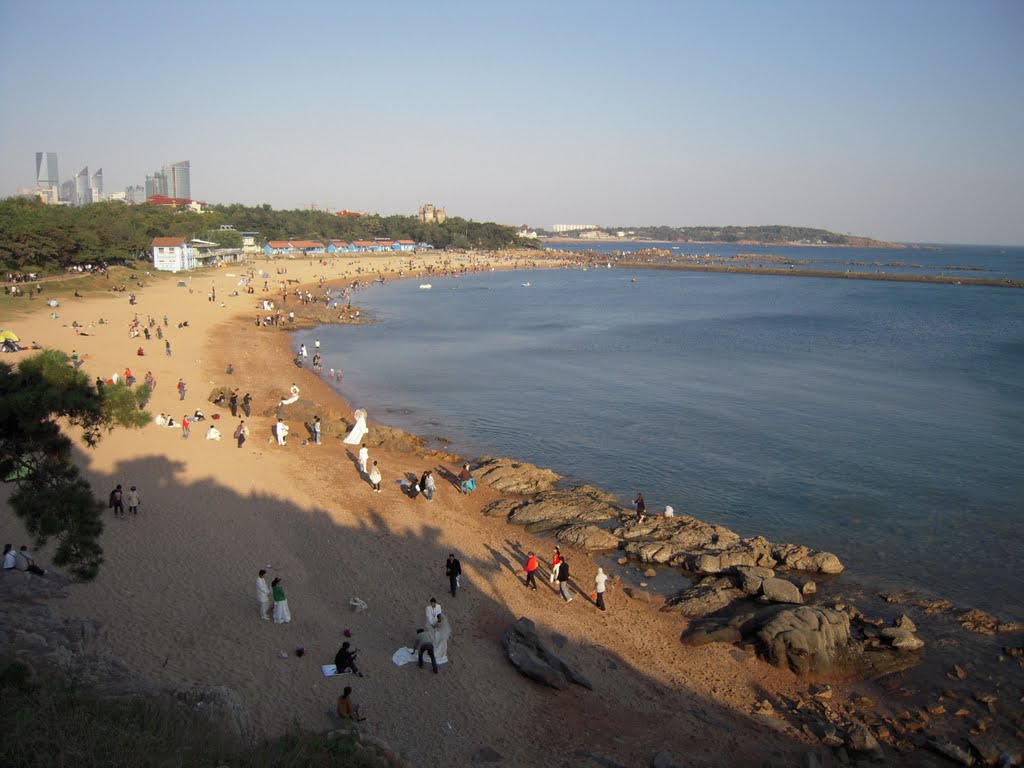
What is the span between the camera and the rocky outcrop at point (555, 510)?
58.3ft

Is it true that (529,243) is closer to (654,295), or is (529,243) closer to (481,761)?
(654,295)

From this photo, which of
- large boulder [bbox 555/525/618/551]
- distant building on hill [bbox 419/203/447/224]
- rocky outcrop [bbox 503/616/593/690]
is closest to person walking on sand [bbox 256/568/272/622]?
rocky outcrop [bbox 503/616/593/690]

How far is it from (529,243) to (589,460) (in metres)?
157

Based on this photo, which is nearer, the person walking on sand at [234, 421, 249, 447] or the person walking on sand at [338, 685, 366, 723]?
the person walking on sand at [338, 685, 366, 723]

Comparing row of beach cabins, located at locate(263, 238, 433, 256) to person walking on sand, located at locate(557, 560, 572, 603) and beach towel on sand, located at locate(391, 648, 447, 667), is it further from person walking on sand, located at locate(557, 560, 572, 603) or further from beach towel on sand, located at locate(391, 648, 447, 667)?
beach towel on sand, located at locate(391, 648, 447, 667)

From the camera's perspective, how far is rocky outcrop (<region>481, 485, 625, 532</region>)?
1778 centimetres

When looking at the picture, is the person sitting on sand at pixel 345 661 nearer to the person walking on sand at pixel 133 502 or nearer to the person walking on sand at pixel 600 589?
the person walking on sand at pixel 600 589

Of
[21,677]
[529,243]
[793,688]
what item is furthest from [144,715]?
[529,243]

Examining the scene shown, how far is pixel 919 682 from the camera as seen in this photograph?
11.9m

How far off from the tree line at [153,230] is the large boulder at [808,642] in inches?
2217

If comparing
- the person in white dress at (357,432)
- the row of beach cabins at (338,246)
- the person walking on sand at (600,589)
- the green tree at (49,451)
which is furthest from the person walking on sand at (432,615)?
the row of beach cabins at (338,246)

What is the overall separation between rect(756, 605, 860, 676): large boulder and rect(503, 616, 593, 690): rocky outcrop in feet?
11.8

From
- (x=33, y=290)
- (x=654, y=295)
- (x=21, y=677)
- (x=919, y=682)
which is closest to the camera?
(x=21, y=677)

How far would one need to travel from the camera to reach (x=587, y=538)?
16781mm
